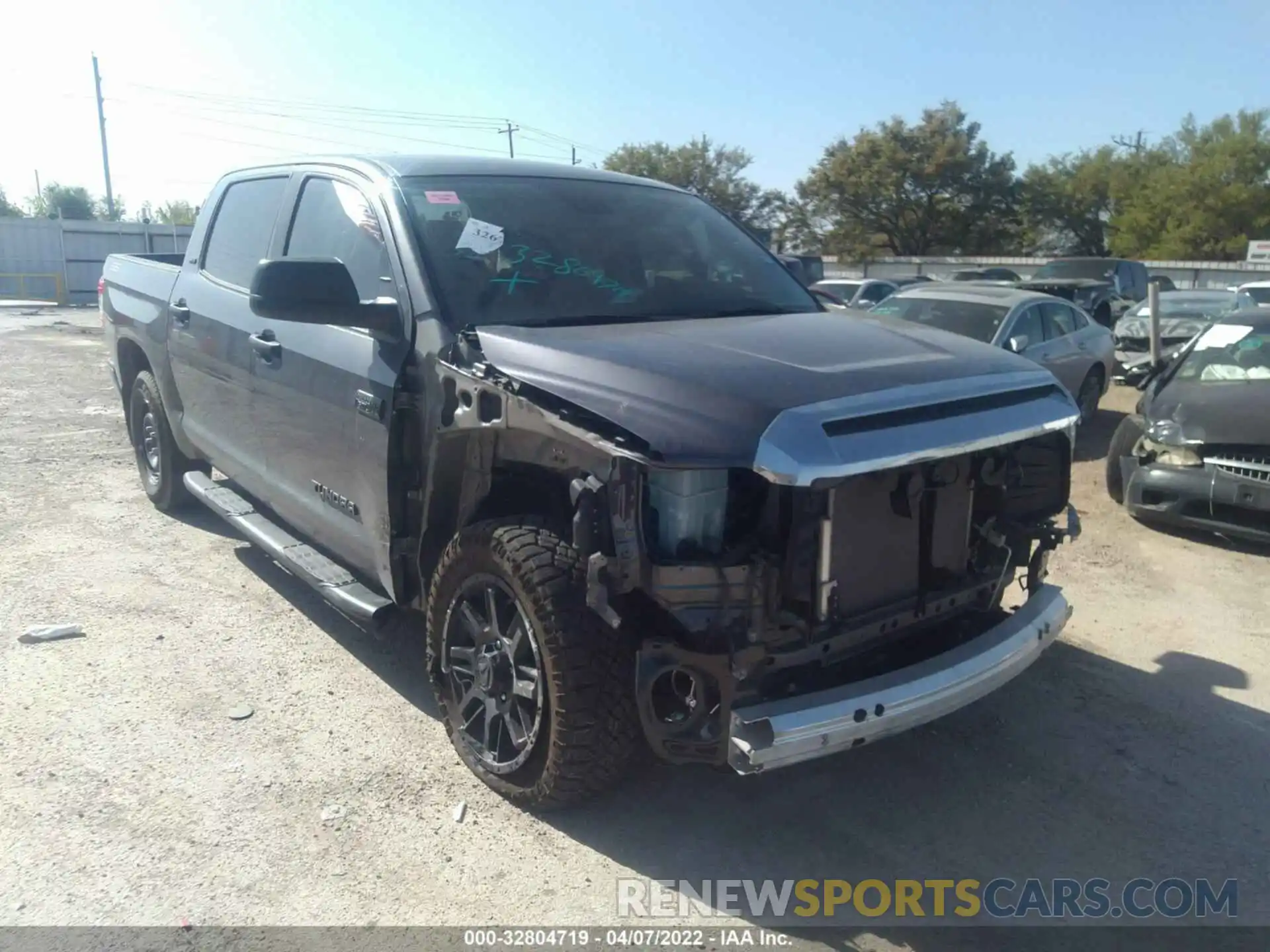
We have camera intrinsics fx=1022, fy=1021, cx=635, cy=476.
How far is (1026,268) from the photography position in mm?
36062

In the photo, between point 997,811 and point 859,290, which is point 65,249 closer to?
point 859,290

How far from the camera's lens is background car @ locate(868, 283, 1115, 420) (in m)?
9.76

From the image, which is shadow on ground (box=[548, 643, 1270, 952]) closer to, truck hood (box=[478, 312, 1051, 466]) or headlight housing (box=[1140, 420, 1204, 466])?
truck hood (box=[478, 312, 1051, 466])

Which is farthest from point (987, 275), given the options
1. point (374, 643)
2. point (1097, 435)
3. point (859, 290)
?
point (374, 643)

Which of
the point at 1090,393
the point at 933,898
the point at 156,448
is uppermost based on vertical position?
the point at 156,448

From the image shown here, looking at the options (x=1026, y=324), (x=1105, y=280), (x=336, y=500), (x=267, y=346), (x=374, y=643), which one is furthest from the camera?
(x=1105, y=280)

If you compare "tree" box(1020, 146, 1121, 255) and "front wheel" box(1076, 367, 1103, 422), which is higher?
"tree" box(1020, 146, 1121, 255)

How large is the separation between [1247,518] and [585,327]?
4.92 meters

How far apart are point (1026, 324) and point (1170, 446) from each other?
3.63 meters

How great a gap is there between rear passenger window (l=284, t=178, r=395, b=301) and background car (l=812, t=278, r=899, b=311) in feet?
42.5

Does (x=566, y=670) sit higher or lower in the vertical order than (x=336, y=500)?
lower

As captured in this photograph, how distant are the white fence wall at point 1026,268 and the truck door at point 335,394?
94.0 feet

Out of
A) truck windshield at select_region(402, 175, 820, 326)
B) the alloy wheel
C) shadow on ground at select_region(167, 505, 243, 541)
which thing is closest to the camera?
the alloy wheel

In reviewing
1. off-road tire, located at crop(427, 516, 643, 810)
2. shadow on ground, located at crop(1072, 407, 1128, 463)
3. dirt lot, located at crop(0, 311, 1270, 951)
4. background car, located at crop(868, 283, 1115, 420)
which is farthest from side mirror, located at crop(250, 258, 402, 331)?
shadow on ground, located at crop(1072, 407, 1128, 463)
